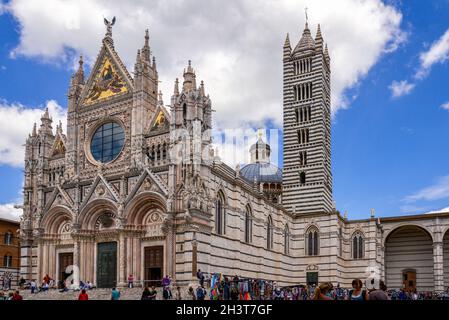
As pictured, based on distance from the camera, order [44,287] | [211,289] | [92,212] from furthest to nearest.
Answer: [92,212], [44,287], [211,289]

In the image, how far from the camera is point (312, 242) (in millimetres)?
49344

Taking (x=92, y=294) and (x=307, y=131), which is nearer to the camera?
(x=92, y=294)

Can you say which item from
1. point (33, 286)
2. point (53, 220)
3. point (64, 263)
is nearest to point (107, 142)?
point (53, 220)

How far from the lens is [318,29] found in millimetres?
55531

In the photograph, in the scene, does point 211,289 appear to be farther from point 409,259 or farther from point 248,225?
point 409,259

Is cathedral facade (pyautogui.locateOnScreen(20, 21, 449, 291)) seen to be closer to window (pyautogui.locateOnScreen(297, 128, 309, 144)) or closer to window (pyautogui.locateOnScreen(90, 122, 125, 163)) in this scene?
window (pyautogui.locateOnScreen(90, 122, 125, 163))

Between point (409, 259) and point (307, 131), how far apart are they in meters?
17.7

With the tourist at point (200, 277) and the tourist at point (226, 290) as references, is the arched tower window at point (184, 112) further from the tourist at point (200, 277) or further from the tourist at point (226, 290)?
the tourist at point (226, 290)

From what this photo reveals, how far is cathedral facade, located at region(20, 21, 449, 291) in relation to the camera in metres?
32.9

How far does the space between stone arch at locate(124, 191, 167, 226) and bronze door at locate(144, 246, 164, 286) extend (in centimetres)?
192

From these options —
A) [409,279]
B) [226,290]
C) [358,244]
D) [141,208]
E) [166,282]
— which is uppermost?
[141,208]

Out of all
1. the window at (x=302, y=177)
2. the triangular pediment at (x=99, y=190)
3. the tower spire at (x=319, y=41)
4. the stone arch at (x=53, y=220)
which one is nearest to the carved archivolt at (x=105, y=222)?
the triangular pediment at (x=99, y=190)
